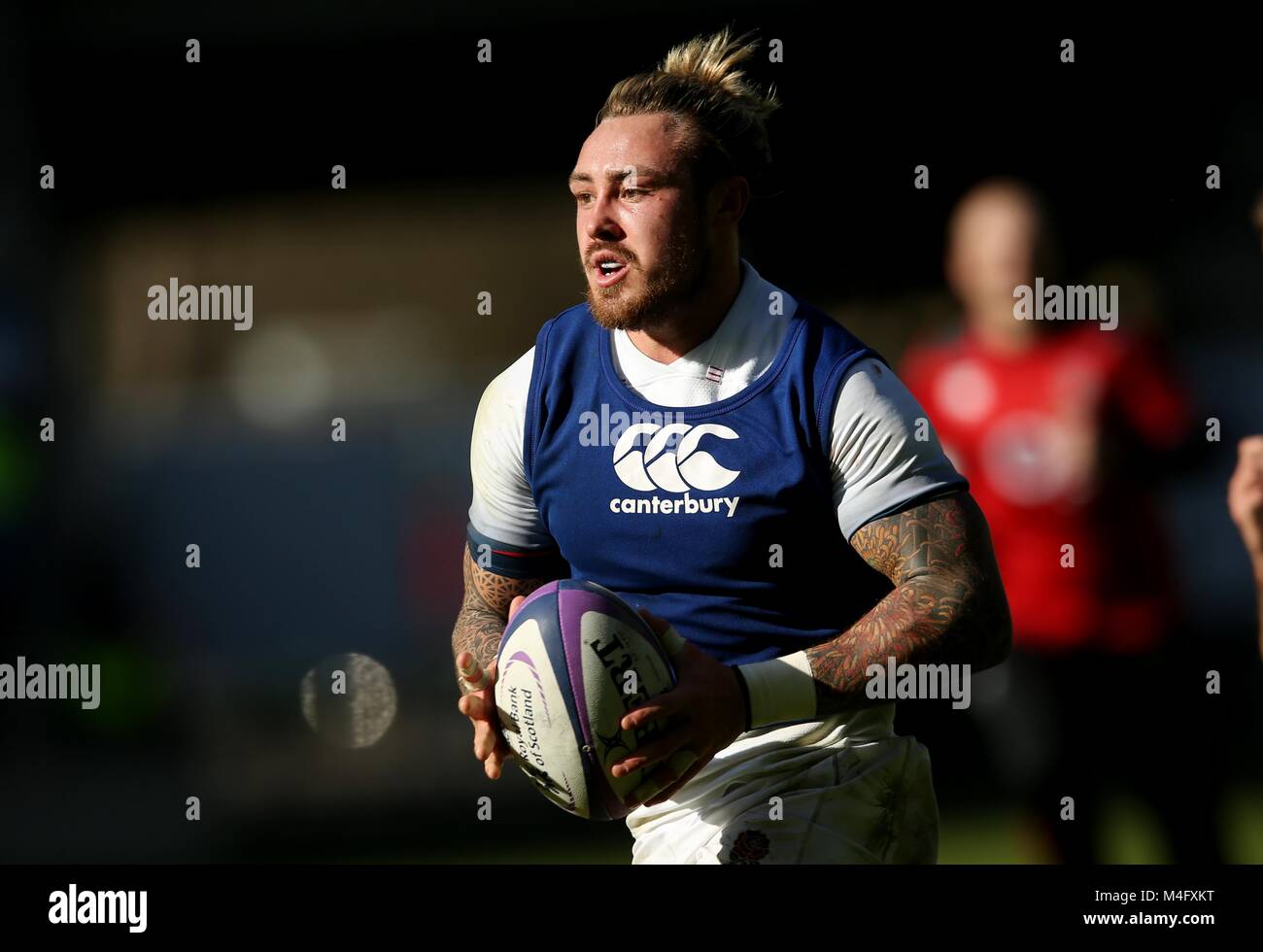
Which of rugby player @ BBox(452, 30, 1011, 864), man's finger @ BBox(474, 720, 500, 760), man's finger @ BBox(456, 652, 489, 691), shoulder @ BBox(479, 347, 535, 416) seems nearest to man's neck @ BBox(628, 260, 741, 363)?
rugby player @ BBox(452, 30, 1011, 864)

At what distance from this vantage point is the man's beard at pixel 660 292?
331cm

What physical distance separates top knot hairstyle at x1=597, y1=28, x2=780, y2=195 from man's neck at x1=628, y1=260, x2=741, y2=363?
0.78 feet

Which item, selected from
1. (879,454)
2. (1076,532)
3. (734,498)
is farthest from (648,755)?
(1076,532)

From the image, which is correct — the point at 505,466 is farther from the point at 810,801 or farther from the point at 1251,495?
the point at 1251,495

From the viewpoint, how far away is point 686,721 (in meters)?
2.94

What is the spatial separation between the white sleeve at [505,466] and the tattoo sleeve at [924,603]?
824mm

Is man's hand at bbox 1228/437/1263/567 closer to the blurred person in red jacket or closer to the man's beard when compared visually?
the blurred person in red jacket

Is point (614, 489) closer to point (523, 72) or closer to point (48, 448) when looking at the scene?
point (523, 72)

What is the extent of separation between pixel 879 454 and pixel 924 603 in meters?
0.33

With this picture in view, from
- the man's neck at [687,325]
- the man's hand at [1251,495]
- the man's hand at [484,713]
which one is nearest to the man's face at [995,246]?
the man's hand at [1251,495]

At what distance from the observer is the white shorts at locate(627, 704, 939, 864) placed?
10.5ft

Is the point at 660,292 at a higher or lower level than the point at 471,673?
higher

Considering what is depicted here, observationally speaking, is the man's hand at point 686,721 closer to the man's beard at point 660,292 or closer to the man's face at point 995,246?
the man's beard at point 660,292
